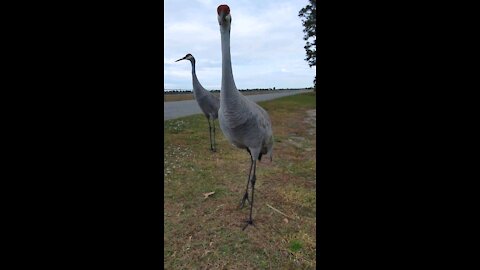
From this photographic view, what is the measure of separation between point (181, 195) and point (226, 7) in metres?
2.52

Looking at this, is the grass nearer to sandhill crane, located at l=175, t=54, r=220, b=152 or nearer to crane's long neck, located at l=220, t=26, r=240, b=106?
sandhill crane, located at l=175, t=54, r=220, b=152

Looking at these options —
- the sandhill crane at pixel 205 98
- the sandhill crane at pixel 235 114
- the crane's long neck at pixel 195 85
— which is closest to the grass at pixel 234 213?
the sandhill crane at pixel 235 114

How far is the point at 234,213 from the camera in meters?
3.27

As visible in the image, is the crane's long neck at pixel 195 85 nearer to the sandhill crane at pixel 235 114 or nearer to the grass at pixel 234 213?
the grass at pixel 234 213

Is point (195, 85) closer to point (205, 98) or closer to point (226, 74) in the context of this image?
point (205, 98)

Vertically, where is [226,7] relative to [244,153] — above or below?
above

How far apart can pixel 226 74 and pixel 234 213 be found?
1704 millimetres

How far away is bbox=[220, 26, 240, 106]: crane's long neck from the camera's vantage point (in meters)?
2.49

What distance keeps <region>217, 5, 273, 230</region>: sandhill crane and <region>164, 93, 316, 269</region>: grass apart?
321 millimetres
